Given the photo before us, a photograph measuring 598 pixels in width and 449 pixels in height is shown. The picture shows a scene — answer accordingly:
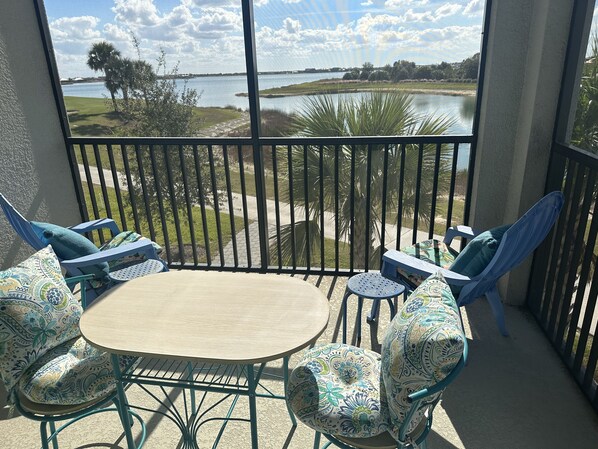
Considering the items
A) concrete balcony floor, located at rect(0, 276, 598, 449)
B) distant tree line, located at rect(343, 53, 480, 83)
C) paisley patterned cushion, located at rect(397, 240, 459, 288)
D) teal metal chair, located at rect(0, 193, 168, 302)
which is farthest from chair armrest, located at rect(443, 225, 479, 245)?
distant tree line, located at rect(343, 53, 480, 83)

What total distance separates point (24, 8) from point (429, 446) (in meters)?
3.63

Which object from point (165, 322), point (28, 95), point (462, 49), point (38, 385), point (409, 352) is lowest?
point (38, 385)

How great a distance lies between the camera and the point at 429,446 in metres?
A: 1.73

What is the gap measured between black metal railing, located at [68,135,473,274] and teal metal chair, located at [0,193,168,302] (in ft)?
2.01

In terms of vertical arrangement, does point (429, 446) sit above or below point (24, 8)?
below

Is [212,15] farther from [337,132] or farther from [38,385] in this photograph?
[38,385]

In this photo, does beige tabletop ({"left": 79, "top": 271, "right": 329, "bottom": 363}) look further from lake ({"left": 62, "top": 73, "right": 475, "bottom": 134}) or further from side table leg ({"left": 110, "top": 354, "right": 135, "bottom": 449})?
lake ({"left": 62, "top": 73, "right": 475, "bottom": 134})

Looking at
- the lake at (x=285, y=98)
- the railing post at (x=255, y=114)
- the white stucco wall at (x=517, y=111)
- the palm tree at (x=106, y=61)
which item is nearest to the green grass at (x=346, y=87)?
the lake at (x=285, y=98)

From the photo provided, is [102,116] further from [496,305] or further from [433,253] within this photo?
[496,305]

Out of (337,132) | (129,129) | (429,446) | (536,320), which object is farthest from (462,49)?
(129,129)

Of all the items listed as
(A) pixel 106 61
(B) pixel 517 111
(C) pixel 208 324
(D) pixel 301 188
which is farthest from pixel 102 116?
(B) pixel 517 111

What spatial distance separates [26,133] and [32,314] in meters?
1.93

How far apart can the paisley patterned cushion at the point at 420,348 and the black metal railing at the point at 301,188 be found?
1.63m

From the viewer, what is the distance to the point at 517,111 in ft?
8.18
